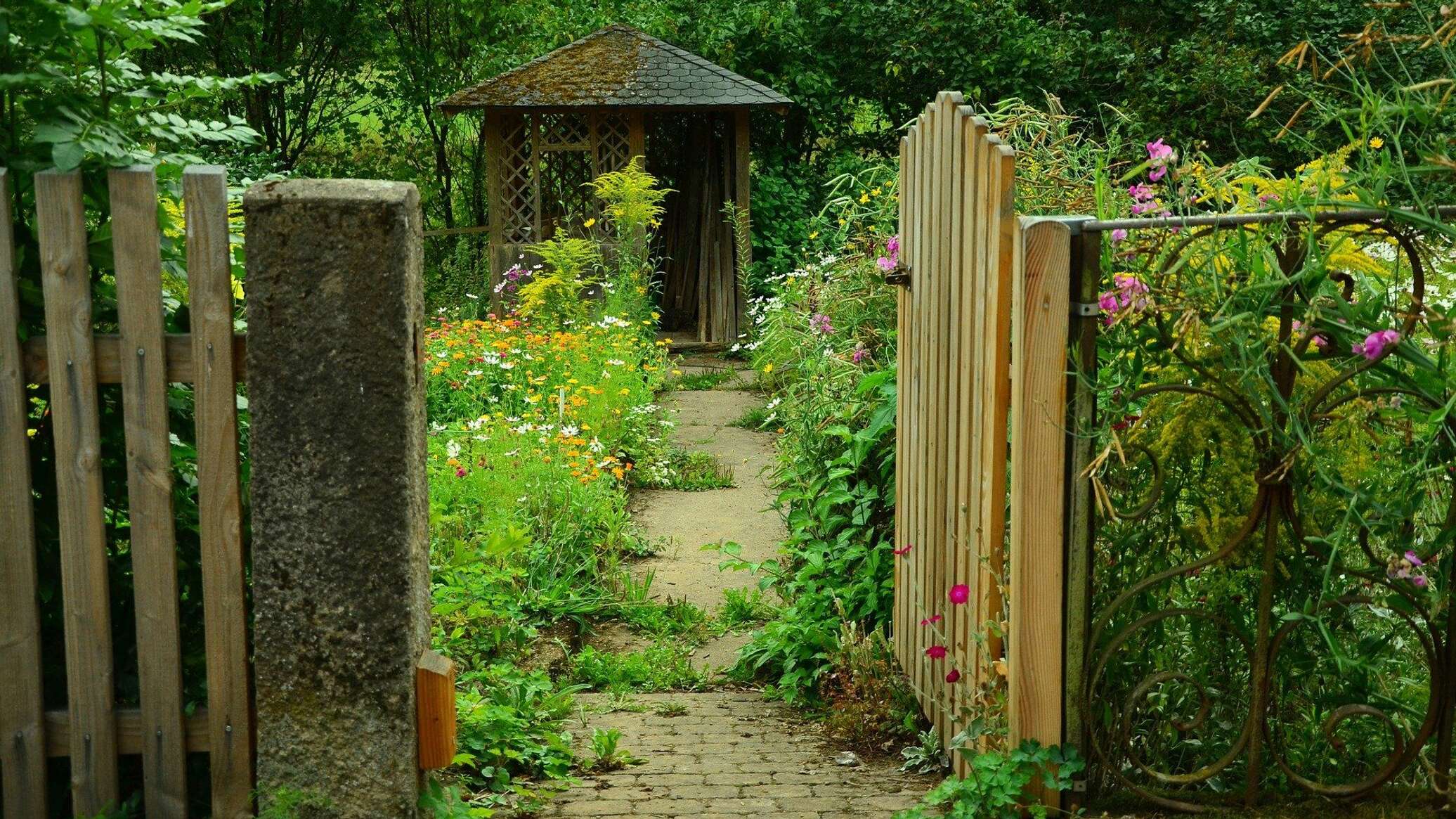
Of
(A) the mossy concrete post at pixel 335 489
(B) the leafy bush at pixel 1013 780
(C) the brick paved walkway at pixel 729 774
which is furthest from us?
(C) the brick paved walkway at pixel 729 774

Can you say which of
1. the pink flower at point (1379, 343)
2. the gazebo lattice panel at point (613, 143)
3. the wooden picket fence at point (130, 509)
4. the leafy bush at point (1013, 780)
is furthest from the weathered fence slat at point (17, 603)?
the gazebo lattice panel at point (613, 143)

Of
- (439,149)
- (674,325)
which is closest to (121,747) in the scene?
(674,325)

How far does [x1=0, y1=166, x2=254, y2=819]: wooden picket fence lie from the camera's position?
2.97 m

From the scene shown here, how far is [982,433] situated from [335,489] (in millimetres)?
1596

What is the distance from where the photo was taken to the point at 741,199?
13.8 meters

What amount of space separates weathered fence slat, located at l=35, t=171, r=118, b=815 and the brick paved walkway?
121 centimetres

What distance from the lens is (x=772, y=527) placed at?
7086mm

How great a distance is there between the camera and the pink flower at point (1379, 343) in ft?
9.33

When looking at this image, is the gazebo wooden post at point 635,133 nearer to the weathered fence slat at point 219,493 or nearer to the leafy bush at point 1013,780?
the weathered fence slat at point 219,493

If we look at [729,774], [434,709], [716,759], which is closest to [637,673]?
[716,759]

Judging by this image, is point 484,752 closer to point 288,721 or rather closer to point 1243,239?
point 288,721

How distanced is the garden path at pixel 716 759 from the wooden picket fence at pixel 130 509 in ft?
3.59

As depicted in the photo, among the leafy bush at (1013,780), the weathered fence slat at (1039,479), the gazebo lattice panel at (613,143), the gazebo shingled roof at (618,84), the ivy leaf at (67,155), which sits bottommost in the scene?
the leafy bush at (1013,780)

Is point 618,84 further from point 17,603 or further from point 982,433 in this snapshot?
point 17,603
